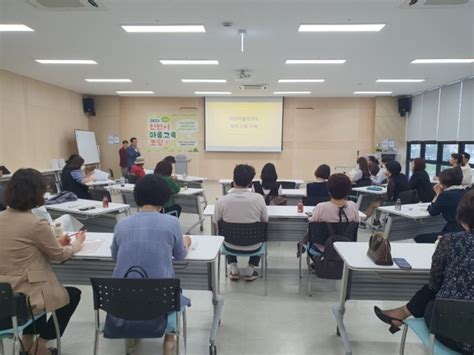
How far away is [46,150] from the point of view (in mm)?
8672

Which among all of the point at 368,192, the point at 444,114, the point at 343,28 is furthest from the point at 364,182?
the point at 444,114

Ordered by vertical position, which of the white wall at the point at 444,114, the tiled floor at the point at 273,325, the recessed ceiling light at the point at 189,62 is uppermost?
the recessed ceiling light at the point at 189,62

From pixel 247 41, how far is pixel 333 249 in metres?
3.50

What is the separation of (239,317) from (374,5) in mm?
3535

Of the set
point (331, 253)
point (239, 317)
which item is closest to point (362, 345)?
point (331, 253)

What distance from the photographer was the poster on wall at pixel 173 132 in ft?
35.7

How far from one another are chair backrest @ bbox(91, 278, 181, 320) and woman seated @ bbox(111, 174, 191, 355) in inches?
5.6

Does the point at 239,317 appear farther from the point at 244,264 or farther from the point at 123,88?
the point at 123,88

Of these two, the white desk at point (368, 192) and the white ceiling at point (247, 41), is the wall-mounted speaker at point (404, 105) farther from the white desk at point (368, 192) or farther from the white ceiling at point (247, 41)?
the white desk at point (368, 192)

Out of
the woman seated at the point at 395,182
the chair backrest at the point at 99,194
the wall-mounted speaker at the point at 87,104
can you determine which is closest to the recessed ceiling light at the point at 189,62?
the chair backrest at the point at 99,194

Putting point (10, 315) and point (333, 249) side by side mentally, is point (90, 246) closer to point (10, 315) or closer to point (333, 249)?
point (10, 315)

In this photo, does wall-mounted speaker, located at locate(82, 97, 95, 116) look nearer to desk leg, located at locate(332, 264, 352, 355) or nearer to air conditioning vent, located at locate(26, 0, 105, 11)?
air conditioning vent, located at locate(26, 0, 105, 11)

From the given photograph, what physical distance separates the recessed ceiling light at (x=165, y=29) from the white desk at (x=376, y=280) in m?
3.40

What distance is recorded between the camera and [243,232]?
2883 mm
